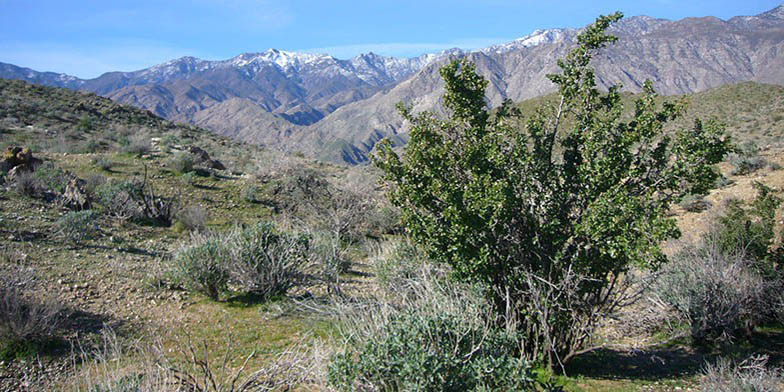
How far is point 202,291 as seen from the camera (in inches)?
334

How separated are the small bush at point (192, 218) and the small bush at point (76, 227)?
2.58 metres

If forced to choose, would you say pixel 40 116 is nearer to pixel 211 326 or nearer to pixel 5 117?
pixel 5 117

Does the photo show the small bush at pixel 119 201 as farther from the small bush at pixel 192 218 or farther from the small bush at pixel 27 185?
the small bush at pixel 27 185

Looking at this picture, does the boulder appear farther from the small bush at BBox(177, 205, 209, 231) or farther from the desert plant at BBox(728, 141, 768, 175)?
the desert plant at BBox(728, 141, 768, 175)

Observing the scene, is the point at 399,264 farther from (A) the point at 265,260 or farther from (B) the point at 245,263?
(B) the point at 245,263

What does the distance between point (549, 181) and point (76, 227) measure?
9985 mm

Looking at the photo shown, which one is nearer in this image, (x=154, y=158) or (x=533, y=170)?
(x=533, y=170)

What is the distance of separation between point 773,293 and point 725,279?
1.33m

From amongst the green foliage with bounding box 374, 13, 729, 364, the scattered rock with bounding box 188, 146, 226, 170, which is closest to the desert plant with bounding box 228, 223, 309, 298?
the green foliage with bounding box 374, 13, 729, 364

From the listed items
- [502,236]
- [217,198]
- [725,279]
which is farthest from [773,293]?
[217,198]

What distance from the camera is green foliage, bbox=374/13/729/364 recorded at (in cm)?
516

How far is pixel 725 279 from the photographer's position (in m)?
7.82

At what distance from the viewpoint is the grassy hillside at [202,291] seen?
5.27 metres

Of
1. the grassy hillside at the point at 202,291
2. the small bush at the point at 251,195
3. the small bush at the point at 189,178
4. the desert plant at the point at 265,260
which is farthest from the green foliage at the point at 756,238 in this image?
the small bush at the point at 189,178
